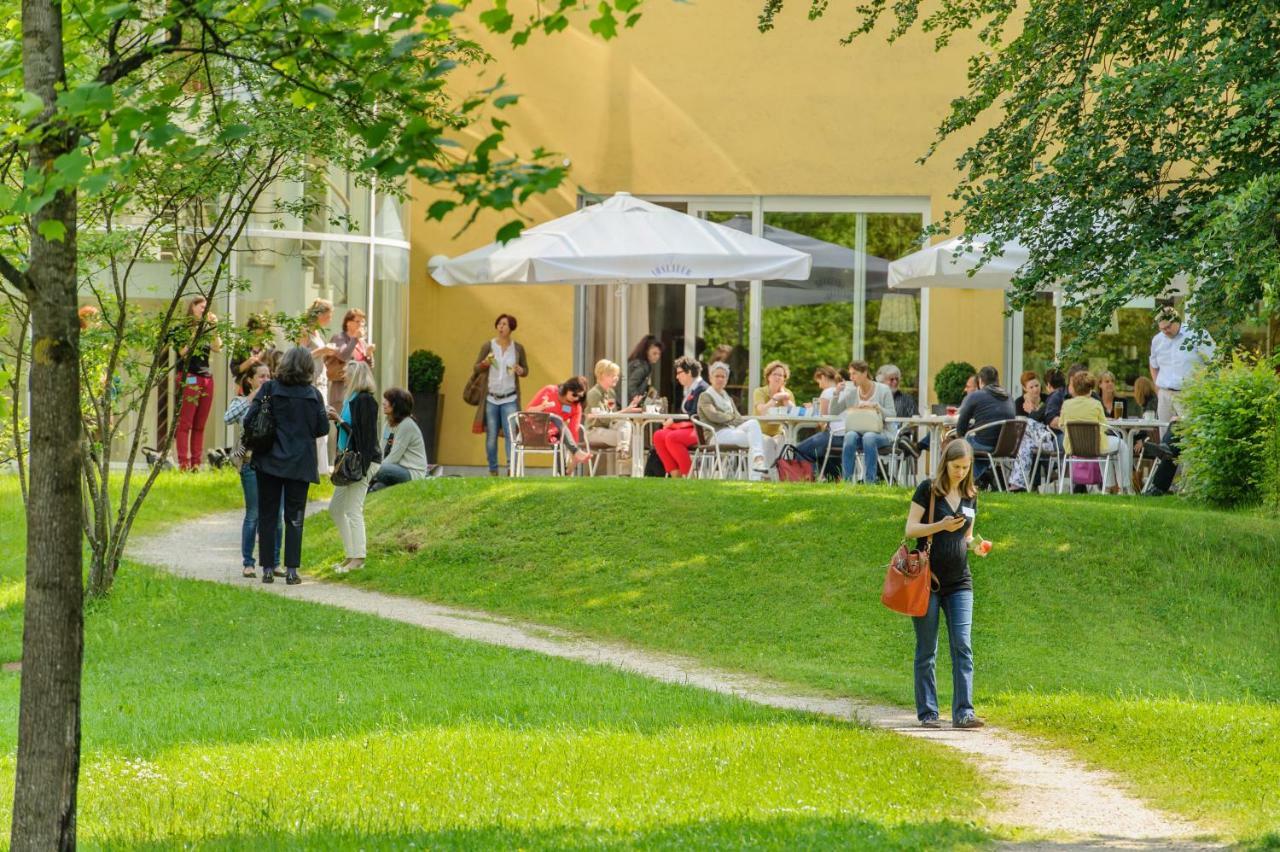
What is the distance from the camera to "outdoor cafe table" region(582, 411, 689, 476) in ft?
56.9

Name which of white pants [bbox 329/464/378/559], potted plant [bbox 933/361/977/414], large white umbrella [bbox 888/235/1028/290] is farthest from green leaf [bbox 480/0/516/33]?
potted plant [bbox 933/361/977/414]

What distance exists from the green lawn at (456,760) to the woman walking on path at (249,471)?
97.8 inches

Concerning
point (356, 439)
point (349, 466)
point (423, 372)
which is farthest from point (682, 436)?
point (423, 372)

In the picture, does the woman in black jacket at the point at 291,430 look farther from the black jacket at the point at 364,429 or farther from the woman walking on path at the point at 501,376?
the woman walking on path at the point at 501,376

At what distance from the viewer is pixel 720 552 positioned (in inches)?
557

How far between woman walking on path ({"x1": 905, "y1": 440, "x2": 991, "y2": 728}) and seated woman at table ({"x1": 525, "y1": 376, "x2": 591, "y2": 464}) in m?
7.99

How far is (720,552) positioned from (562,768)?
6.55 m

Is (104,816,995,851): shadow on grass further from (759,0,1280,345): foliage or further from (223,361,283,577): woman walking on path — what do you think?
(223,361,283,577): woman walking on path

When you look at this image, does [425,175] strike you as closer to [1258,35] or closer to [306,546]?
[1258,35]

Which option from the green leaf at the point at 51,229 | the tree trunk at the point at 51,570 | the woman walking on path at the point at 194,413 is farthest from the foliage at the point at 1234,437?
the green leaf at the point at 51,229

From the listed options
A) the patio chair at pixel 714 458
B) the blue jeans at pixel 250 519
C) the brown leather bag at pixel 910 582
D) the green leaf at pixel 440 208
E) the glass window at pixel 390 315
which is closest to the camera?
the green leaf at pixel 440 208

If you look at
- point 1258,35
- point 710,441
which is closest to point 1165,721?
point 1258,35

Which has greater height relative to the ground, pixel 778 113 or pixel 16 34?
pixel 778 113

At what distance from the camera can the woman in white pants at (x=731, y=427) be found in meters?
17.0
